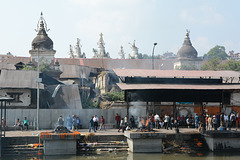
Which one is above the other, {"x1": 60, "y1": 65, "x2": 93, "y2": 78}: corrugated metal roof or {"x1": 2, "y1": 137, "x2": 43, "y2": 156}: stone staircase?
{"x1": 60, "y1": 65, "x2": 93, "y2": 78}: corrugated metal roof

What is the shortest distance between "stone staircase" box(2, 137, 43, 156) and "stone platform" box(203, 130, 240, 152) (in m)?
9.97

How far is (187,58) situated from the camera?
280ft

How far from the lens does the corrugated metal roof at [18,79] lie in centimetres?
3009

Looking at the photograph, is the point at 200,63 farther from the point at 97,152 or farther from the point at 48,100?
the point at 97,152

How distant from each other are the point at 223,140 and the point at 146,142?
466 cm

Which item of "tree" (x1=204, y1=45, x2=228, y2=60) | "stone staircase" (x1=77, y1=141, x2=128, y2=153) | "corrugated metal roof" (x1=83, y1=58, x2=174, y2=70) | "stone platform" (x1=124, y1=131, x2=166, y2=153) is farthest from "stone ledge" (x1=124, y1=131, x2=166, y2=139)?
"tree" (x1=204, y1=45, x2=228, y2=60)

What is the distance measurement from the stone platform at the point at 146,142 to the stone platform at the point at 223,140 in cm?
302

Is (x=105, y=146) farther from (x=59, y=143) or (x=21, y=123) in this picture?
(x=21, y=123)

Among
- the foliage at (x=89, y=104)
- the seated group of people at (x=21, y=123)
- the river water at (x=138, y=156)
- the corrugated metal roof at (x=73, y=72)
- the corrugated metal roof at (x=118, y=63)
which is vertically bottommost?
the river water at (x=138, y=156)

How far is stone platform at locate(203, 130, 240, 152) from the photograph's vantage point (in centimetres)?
2130

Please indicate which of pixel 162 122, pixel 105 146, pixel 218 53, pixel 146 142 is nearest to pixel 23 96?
pixel 105 146

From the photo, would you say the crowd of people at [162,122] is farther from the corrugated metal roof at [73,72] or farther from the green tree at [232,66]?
the green tree at [232,66]

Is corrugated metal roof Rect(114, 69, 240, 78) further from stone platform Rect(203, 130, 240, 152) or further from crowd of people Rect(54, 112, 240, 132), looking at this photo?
stone platform Rect(203, 130, 240, 152)

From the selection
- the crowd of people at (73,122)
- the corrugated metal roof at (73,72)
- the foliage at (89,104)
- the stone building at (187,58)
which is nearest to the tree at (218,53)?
the stone building at (187,58)
